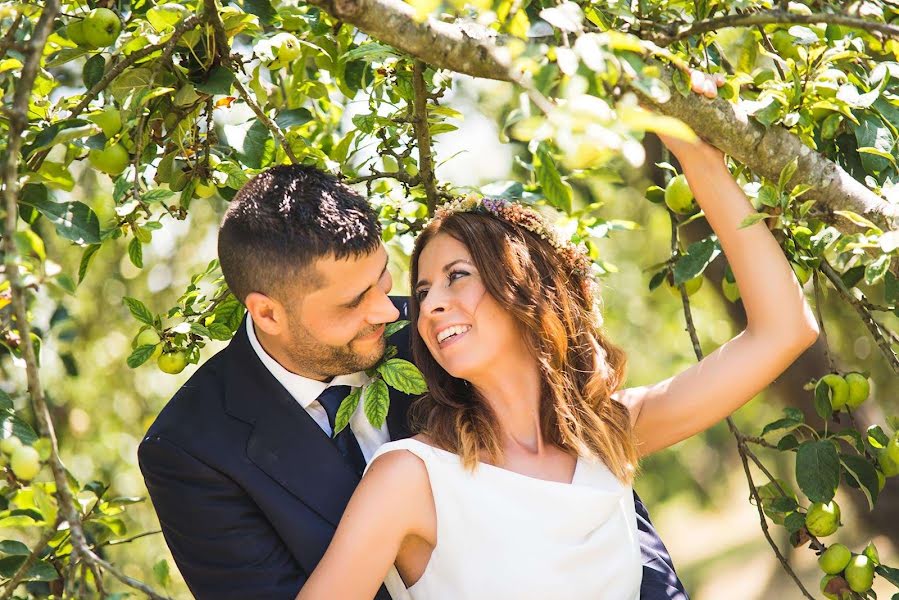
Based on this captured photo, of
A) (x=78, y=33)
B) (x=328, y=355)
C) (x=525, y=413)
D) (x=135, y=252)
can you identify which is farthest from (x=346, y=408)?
(x=78, y=33)

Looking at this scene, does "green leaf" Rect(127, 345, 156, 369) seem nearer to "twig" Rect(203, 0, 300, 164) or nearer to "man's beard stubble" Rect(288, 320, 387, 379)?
"man's beard stubble" Rect(288, 320, 387, 379)

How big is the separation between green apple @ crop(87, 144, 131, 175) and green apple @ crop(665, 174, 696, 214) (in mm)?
1307

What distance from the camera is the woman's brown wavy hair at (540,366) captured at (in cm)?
238

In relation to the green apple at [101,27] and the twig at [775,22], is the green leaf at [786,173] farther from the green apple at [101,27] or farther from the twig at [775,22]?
the green apple at [101,27]

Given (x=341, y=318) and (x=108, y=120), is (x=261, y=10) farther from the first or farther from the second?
(x=341, y=318)

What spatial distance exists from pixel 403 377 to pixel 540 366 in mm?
478

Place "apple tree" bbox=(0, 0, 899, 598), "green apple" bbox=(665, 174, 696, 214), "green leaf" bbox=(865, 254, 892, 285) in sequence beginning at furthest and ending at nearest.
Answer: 1. "green apple" bbox=(665, 174, 696, 214)
2. "green leaf" bbox=(865, 254, 892, 285)
3. "apple tree" bbox=(0, 0, 899, 598)

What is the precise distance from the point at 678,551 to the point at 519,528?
24.0 ft

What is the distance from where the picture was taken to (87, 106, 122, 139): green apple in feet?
6.84

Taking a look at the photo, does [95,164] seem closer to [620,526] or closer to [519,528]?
[519,528]

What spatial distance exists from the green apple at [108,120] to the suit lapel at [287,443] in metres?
0.61

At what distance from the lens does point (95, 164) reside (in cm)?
217

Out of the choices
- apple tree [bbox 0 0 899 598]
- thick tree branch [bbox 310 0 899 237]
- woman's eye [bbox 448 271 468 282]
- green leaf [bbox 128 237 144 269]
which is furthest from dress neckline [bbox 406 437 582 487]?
thick tree branch [bbox 310 0 899 237]

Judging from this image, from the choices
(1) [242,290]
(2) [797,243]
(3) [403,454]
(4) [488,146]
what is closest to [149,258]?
(4) [488,146]
